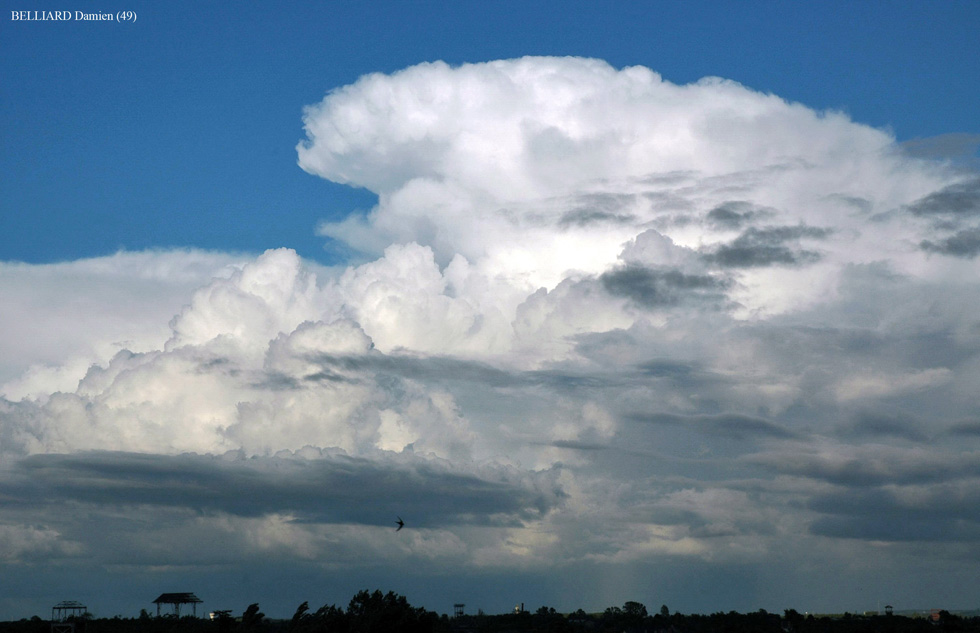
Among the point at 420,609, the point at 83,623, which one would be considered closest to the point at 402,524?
the point at 420,609

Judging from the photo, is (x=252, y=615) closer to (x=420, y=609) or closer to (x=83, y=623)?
(x=420, y=609)

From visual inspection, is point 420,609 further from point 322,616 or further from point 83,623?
point 83,623

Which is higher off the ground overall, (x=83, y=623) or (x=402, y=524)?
(x=402, y=524)

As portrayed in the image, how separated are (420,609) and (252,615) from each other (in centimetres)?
3464

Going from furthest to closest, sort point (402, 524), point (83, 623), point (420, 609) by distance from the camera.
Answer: point (83, 623) < point (420, 609) < point (402, 524)

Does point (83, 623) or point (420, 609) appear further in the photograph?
point (83, 623)

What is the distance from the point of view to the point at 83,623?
592 feet

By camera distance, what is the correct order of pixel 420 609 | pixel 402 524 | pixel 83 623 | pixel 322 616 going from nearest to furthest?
pixel 322 616 → pixel 402 524 → pixel 420 609 → pixel 83 623

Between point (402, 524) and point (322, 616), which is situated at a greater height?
point (402, 524)

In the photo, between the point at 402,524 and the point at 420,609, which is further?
the point at 420,609

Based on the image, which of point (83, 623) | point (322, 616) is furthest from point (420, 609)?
point (83, 623)

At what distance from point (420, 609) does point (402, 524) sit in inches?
733

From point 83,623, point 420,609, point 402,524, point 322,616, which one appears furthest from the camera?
point 83,623

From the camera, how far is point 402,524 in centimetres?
13188
